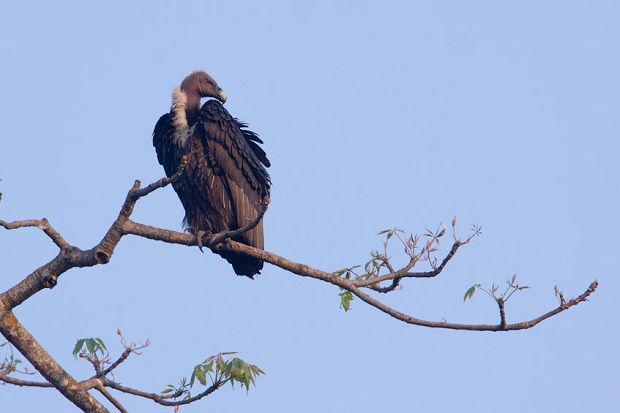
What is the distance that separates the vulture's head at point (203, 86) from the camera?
8.87m

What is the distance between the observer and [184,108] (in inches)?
315

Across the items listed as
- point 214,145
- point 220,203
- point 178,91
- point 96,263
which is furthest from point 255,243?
point 96,263

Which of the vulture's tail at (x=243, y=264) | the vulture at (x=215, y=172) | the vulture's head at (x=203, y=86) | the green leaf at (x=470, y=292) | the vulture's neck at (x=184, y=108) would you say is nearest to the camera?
the green leaf at (x=470, y=292)

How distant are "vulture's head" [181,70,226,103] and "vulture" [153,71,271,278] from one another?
0.95 metres

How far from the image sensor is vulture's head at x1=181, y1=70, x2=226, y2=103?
8.87 m

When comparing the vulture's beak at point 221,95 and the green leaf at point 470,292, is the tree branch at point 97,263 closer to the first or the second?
the green leaf at point 470,292

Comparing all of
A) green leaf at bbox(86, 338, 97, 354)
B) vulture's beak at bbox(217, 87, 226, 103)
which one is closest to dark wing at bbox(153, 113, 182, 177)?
vulture's beak at bbox(217, 87, 226, 103)

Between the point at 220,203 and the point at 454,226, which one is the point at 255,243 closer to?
the point at 220,203

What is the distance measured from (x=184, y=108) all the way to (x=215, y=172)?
2.85 feet

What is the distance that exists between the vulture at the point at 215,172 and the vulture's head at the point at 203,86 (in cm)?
95

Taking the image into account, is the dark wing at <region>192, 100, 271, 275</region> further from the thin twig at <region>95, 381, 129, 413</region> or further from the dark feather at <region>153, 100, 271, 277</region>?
the thin twig at <region>95, 381, 129, 413</region>

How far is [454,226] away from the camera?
487 centimetres

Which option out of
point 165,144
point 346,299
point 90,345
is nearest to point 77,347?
point 90,345

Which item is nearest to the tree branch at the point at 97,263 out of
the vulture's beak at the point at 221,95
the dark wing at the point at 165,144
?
the dark wing at the point at 165,144
